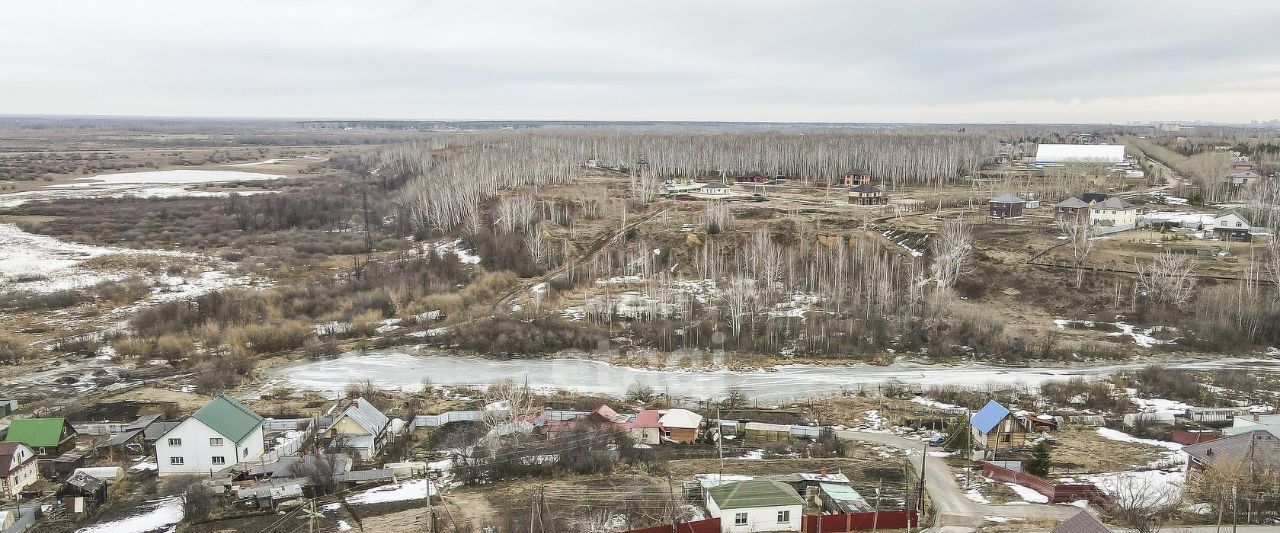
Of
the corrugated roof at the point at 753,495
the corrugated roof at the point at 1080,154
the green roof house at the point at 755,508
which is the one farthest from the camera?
the corrugated roof at the point at 1080,154

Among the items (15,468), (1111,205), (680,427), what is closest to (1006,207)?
(1111,205)

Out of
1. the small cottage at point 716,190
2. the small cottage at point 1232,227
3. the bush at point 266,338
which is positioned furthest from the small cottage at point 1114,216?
the bush at point 266,338

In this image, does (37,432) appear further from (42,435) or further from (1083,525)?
(1083,525)

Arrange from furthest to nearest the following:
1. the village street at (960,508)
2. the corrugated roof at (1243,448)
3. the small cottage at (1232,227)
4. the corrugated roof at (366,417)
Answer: the small cottage at (1232,227) → the corrugated roof at (366,417) → the corrugated roof at (1243,448) → the village street at (960,508)

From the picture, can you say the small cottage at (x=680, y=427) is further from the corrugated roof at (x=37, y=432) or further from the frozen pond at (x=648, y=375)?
the corrugated roof at (x=37, y=432)

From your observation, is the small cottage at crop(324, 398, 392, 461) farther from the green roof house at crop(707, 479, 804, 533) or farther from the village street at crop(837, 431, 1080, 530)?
the village street at crop(837, 431, 1080, 530)

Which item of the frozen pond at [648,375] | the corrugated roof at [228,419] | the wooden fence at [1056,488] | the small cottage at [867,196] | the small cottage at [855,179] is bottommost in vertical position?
the frozen pond at [648,375]

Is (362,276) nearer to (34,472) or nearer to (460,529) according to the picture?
(34,472)

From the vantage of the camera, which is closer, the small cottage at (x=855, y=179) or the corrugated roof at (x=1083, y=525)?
the corrugated roof at (x=1083, y=525)
